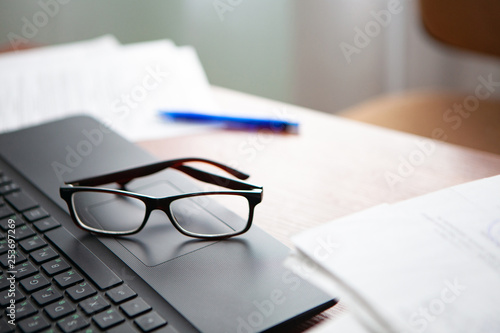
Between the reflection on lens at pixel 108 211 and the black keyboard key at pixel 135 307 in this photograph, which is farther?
the reflection on lens at pixel 108 211

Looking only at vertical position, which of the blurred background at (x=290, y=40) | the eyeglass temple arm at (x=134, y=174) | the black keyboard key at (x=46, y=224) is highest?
Answer: the eyeglass temple arm at (x=134, y=174)

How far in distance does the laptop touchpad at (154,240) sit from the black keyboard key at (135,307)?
53mm

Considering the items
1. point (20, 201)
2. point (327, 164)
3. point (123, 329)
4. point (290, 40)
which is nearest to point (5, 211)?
point (20, 201)

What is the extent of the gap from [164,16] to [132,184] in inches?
48.3

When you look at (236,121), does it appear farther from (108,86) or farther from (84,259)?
(84,259)

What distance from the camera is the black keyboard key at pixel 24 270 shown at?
0.41 metres

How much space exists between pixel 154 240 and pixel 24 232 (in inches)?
4.5

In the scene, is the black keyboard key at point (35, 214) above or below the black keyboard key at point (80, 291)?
below

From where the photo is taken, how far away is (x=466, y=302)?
33 centimetres

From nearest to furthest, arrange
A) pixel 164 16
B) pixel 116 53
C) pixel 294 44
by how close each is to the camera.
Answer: pixel 116 53
pixel 164 16
pixel 294 44

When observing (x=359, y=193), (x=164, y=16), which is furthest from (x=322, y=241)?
(x=164, y=16)

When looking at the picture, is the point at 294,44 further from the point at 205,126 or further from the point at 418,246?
the point at 418,246

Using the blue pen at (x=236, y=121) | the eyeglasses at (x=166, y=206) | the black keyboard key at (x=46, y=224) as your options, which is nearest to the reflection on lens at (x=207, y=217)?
the eyeglasses at (x=166, y=206)

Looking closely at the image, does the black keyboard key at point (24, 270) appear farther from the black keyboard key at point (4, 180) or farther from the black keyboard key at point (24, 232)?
the black keyboard key at point (4, 180)
